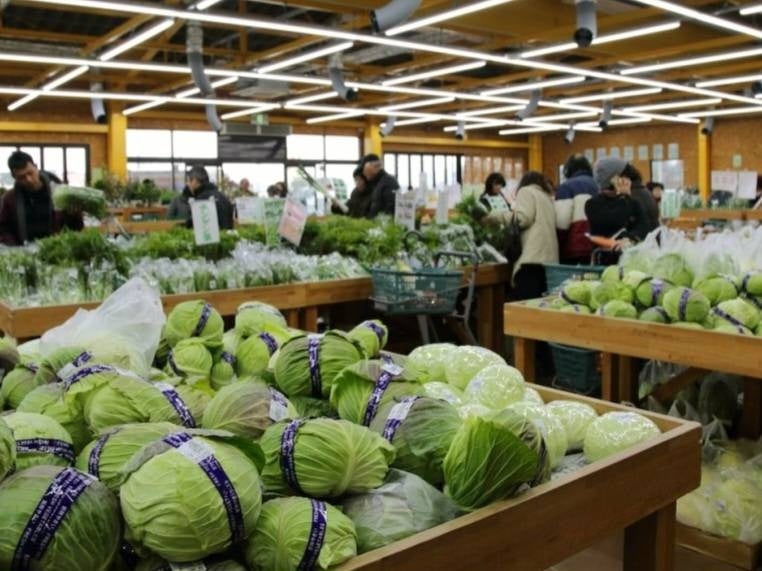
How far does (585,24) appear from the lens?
691 cm

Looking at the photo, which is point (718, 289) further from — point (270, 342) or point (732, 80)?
point (732, 80)

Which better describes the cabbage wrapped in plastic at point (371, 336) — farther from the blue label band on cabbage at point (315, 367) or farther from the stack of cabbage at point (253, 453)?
the blue label band on cabbage at point (315, 367)

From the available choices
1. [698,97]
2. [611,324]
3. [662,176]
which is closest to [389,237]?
[611,324]

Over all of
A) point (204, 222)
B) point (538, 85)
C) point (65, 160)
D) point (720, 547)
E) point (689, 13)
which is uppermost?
point (538, 85)

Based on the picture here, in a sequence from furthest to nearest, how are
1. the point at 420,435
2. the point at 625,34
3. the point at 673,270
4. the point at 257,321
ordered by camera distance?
1. the point at 625,34
2. the point at 673,270
3. the point at 257,321
4. the point at 420,435

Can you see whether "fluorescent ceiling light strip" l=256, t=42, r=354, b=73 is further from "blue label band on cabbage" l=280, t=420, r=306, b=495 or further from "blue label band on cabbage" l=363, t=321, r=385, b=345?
"blue label band on cabbage" l=280, t=420, r=306, b=495

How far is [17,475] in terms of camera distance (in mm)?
1006

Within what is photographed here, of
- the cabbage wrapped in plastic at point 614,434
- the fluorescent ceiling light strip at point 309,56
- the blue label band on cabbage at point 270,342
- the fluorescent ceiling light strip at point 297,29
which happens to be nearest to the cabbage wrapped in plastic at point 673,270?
the cabbage wrapped in plastic at point 614,434

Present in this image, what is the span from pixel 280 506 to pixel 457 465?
28 centimetres

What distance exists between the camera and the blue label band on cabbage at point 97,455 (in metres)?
1.11

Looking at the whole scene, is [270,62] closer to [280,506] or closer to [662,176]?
[280,506]

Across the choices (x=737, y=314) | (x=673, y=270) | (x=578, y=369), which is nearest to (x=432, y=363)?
(x=737, y=314)

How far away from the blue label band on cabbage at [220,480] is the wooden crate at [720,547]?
6.15ft

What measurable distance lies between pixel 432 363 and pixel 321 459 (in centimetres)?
77
